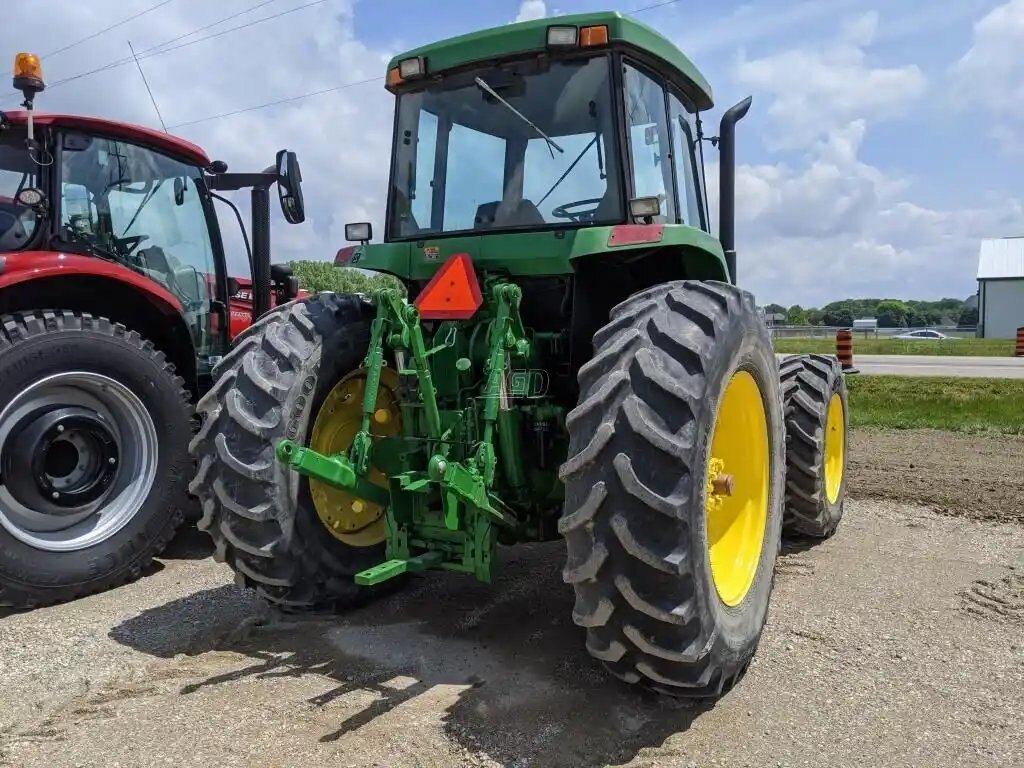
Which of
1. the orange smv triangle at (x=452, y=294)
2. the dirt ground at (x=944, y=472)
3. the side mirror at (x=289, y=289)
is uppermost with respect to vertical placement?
the side mirror at (x=289, y=289)

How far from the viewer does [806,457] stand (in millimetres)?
5023

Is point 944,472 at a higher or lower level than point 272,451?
lower

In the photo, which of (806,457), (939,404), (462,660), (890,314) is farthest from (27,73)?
(890,314)

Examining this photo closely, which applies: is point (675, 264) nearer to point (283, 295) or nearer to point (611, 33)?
point (611, 33)

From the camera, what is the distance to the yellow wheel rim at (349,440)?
3.79 meters

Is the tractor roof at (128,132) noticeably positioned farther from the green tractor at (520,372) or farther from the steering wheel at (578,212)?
the steering wheel at (578,212)

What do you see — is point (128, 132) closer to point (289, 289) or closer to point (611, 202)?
point (289, 289)

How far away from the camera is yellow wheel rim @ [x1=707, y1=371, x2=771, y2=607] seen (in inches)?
134

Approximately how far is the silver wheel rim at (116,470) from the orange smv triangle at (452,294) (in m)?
2.18

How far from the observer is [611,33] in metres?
3.57

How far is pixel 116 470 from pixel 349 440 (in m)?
1.65

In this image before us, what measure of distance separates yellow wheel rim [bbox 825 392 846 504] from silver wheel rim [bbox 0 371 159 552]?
4236 millimetres

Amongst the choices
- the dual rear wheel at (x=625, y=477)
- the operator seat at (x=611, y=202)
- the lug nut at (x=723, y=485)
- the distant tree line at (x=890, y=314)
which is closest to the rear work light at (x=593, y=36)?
the operator seat at (x=611, y=202)

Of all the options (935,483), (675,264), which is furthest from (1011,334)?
(675,264)
